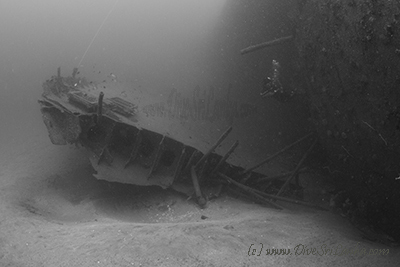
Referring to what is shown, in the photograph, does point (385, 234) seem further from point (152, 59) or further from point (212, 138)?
point (152, 59)

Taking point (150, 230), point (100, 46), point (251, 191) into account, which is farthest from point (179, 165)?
point (100, 46)

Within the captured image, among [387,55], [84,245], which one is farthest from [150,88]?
[387,55]

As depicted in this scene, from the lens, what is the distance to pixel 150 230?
3770mm

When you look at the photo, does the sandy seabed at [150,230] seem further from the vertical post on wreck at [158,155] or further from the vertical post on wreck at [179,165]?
the vertical post on wreck at [158,155]

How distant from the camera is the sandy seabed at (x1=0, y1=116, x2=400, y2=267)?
311cm

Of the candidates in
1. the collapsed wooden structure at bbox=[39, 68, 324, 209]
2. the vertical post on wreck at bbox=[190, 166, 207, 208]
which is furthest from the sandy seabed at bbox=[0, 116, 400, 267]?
the collapsed wooden structure at bbox=[39, 68, 324, 209]

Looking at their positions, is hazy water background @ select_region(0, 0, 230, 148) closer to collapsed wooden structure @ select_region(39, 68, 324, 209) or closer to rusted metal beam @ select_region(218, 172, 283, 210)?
collapsed wooden structure @ select_region(39, 68, 324, 209)

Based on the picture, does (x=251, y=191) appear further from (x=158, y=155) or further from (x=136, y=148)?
(x=136, y=148)

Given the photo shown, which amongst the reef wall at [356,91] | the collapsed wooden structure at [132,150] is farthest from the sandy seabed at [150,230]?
the reef wall at [356,91]

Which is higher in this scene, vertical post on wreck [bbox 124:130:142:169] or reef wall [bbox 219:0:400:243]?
reef wall [bbox 219:0:400:243]

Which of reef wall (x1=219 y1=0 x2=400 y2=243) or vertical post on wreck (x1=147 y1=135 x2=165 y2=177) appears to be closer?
reef wall (x1=219 y1=0 x2=400 y2=243)

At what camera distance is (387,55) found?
313 cm

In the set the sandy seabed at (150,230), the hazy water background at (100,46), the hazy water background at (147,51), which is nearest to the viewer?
the sandy seabed at (150,230)

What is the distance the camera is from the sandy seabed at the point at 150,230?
3.11 metres
